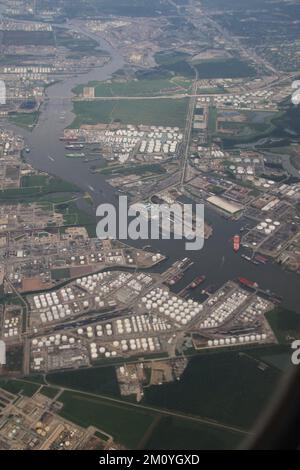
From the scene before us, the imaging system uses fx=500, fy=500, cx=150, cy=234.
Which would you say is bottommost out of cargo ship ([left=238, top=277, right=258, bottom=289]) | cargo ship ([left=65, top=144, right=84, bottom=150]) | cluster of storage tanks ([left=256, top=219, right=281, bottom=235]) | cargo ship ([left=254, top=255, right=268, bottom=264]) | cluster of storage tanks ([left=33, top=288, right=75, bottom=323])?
cluster of storage tanks ([left=33, top=288, right=75, bottom=323])

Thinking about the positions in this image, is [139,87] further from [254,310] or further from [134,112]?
[254,310]

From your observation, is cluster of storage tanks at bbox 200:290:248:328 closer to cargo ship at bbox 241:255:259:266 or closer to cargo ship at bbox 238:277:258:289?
cargo ship at bbox 238:277:258:289

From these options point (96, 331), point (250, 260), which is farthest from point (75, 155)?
point (96, 331)

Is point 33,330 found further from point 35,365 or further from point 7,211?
point 7,211

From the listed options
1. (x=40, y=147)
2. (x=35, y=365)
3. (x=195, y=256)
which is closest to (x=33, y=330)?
(x=35, y=365)

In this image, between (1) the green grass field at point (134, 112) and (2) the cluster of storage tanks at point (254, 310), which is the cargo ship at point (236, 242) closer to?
(2) the cluster of storage tanks at point (254, 310)

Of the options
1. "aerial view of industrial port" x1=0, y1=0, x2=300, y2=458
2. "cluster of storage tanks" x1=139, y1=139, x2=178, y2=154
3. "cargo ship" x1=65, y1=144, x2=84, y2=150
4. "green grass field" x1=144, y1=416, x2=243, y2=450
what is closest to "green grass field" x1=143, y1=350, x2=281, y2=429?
"aerial view of industrial port" x1=0, y1=0, x2=300, y2=458

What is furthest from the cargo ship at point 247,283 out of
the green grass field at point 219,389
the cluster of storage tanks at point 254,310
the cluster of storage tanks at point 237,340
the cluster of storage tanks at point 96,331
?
the cluster of storage tanks at point 96,331

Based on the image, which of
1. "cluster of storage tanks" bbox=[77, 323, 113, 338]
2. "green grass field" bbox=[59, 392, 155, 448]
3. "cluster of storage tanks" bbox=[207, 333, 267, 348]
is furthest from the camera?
"cluster of storage tanks" bbox=[77, 323, 113, 338]
